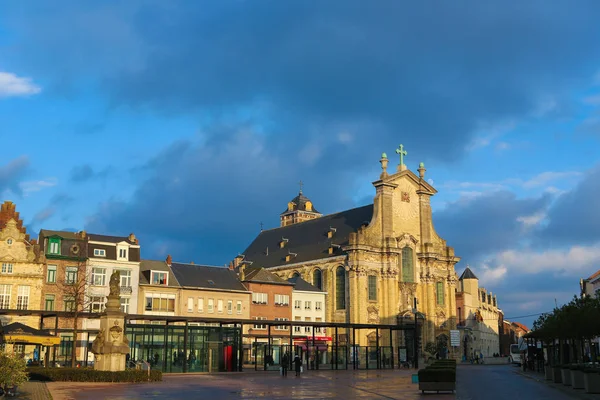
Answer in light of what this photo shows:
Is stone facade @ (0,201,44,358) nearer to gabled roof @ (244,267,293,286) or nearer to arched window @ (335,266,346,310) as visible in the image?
gabled roof @ (244,267,293,286)

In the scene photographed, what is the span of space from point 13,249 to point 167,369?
21.4 metres

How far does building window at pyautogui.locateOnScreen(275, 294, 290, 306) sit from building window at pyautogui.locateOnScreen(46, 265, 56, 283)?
2731 centimetres

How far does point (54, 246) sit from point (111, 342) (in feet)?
97.7

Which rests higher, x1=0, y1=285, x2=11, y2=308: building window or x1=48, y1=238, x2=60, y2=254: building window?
x1=48, y1=238, x2=60, y2=254: building window

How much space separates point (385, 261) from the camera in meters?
88.5

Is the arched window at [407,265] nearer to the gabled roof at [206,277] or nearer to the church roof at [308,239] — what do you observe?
the church roof at [308,239]

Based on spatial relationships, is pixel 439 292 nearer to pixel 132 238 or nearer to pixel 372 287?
pixel 372 287

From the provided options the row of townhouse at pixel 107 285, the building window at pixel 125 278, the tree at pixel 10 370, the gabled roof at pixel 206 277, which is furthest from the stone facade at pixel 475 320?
the tree at pixel 10 370

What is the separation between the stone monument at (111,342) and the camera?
123 ft

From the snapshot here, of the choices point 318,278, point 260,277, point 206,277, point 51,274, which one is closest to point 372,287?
point 318,278

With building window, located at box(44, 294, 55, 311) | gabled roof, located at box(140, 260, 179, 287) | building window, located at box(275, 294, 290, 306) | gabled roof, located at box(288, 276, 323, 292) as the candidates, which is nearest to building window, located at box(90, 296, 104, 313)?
building window, located at box(44, 294, 55, 311)

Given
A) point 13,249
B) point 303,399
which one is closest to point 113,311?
point 303,399

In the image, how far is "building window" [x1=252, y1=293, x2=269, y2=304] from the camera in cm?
7850

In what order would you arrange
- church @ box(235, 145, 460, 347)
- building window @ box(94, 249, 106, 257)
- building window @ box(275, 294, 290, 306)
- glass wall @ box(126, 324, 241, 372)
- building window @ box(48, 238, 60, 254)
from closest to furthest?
glass wall @ box(126, 324, 241, 372), building window @ box(48, 238, 60, 254), building window @ box(94, 249, 106, 257), building window @ box(275, 294, 290, 306), church @ box(235, 145, 460, 347)
